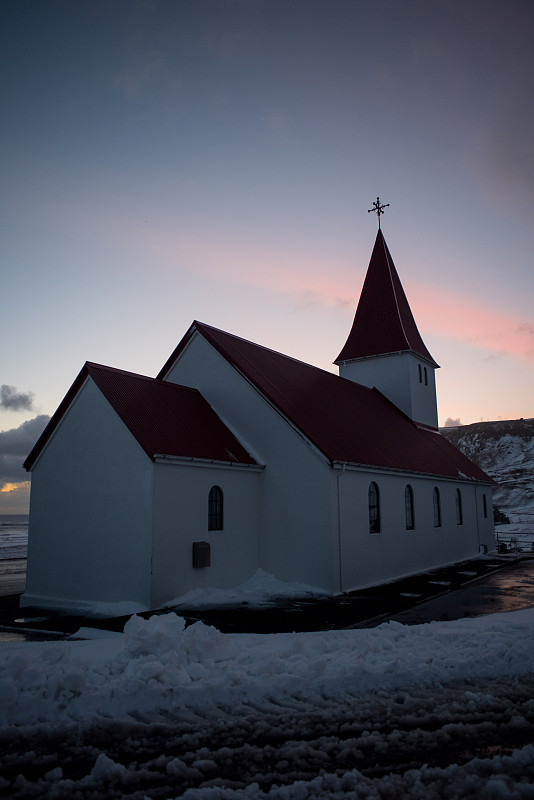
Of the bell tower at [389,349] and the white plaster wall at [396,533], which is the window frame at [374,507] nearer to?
the white plaster wall at [396,533]

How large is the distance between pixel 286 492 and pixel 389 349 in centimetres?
1351

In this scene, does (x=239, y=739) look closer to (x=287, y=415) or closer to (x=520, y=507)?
(x=287, y=415)

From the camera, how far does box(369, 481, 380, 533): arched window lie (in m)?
17.4

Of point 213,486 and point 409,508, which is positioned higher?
point 213,486

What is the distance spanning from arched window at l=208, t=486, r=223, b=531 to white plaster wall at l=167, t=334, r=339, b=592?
1.70 meters

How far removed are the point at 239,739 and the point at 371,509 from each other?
503 inches

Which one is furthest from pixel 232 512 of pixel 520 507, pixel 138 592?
pixel 520 507

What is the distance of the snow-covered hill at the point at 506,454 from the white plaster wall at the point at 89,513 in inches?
2422

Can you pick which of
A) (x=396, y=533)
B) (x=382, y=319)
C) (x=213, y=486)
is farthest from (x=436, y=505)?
(x=213, y=486)

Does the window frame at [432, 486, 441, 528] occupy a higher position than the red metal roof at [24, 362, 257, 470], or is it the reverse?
the red metal roof at [24, 362, 257, 470]

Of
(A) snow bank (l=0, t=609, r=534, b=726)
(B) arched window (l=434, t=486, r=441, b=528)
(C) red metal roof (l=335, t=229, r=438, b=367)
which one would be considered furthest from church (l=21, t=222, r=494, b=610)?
(C) red metal roof (l=335, t=229, r=438, b=367)

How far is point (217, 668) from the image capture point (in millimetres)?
6820

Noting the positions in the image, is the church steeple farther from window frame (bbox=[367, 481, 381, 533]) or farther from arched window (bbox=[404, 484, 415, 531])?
window frame (bbox=[367, 481, 381, 533])

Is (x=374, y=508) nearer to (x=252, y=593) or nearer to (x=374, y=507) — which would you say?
(x=374, y=507)
